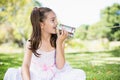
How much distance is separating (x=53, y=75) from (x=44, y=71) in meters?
0.08

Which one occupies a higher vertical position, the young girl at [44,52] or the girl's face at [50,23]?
the girl's face at [50,23]

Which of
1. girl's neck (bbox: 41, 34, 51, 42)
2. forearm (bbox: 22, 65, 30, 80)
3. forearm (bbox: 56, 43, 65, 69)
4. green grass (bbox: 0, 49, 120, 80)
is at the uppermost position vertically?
girl's neck (bbox: 41, 34, 51, 42)

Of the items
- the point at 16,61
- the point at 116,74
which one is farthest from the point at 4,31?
the point at 116,74

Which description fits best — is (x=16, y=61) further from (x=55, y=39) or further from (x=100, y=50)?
(x=55, y=39)

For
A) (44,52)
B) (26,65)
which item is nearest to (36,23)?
(44,52)

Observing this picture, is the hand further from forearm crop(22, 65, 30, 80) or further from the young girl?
forearm crop(22, 65, 30, 80)

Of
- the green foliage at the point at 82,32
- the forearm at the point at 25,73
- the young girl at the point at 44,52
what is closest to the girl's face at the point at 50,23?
the young girl at the point at 44,52

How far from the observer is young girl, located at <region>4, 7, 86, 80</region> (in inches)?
98.0

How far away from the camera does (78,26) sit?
5414 millimetres

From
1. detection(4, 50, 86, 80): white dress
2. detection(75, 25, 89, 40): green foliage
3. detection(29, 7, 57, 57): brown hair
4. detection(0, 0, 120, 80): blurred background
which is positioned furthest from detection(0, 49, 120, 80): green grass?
detection(29, 7, 57, 57): brown hair

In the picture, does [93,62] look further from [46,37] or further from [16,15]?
[46,37]

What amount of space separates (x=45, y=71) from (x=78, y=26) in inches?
114

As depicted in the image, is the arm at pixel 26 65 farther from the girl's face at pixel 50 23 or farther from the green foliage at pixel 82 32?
the green foliage at pixel 82 32

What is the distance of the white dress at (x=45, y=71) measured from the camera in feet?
8.09
